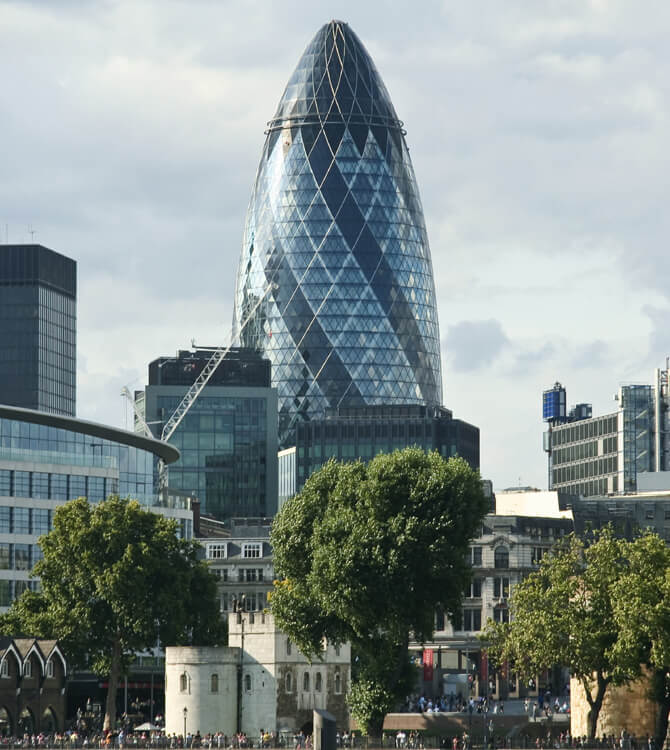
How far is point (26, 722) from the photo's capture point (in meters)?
146

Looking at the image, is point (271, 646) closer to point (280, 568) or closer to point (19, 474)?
point (280, 568)

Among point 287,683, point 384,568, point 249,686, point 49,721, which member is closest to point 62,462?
point 49,721

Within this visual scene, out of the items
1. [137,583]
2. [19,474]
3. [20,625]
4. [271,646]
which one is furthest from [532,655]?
[19,474]

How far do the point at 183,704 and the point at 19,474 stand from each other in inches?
1754

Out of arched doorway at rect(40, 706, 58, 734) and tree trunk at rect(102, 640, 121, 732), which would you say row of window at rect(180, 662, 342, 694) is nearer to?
tree trunk at rect(102, 640, 121, 732)

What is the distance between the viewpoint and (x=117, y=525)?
487 feet

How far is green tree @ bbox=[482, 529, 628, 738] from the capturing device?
119 meters

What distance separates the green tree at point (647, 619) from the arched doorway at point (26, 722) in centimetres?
4657

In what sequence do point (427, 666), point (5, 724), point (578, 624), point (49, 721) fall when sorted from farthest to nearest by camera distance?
point (427, 666)
point (49, 721)
point (5, 724)
point (578, 624)

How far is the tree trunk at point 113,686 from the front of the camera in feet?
469

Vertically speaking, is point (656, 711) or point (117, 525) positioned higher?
point (117, 525)

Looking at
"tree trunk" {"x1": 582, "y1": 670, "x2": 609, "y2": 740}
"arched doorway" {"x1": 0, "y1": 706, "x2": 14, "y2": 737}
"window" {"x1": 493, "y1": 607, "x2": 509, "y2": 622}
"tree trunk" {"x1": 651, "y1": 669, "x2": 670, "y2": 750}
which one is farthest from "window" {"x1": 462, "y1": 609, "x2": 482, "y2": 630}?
"tree trunk" {"x1": 651, "y1": 669, "x2": 670, "y2": 750}

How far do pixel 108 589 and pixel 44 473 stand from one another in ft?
108

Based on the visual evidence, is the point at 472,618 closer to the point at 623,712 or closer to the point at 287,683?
the point at 287,683
